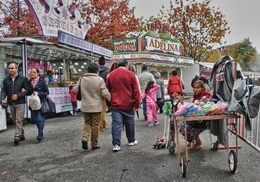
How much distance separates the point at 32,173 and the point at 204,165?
8.80 ft

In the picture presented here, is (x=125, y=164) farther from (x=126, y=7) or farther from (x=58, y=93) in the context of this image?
(x=126, y=7)

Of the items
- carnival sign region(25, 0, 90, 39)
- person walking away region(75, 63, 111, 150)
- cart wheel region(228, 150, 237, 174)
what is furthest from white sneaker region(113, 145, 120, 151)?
carnival sign region(25, 0, 90, 39)

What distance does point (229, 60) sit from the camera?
393 centimetres

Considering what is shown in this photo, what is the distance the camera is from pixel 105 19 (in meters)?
19.8

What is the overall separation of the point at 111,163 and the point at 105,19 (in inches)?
671

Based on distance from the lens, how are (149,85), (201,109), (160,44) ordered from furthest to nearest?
(160,44) → (149,85) → (201,109)

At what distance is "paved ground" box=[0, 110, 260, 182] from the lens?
11.8ft

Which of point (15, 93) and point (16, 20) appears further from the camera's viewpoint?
point (16, 20)

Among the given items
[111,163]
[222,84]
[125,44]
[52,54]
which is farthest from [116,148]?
[125,44]

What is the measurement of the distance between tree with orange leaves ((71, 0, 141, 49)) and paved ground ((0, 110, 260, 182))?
15157 mm

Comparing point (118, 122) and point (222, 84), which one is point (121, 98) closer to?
point (118, 122)

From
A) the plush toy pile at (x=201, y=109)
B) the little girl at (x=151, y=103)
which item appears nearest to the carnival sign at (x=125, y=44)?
the little girl at (x=151, y=103)

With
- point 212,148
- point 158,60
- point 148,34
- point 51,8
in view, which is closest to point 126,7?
point 148,34

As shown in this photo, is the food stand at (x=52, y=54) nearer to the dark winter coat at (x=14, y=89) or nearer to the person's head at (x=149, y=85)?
the dark winter coat at (x=14, y=89)
